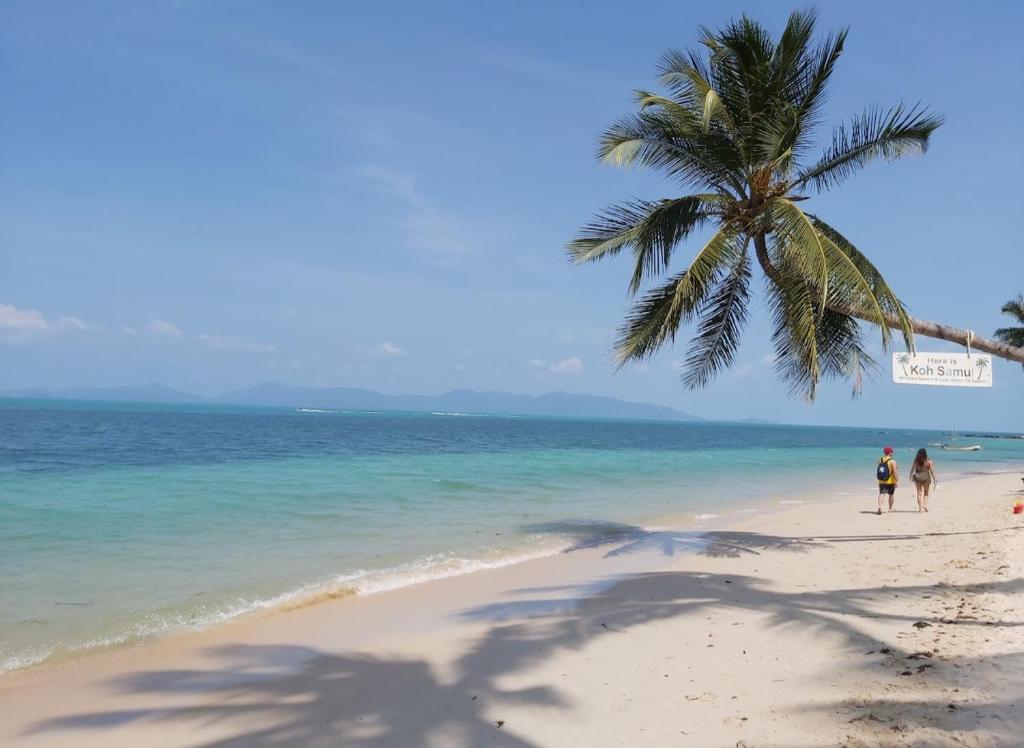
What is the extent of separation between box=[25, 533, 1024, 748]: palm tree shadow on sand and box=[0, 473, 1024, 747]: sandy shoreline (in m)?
0.02

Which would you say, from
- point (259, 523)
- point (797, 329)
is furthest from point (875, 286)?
point (259, 523)

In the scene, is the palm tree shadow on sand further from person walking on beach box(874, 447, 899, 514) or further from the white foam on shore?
person walking on beach box(874, 447, 899, 514)

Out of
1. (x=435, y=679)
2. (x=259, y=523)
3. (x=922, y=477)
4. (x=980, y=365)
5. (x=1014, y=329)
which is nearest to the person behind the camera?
(x=435, y=679)

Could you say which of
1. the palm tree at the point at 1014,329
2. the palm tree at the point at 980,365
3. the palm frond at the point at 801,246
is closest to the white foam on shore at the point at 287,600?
the palm frond at the point at 801,246

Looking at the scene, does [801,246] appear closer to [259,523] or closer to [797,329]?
[797,329]

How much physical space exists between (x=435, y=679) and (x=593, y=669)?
121cm

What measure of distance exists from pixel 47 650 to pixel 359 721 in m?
3.51

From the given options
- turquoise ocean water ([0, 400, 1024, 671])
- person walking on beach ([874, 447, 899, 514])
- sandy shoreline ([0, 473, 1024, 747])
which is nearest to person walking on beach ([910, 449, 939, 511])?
person walking on beach ([874, 447, 899, 514])

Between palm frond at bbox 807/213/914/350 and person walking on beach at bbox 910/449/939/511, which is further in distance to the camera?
person walking on beach at bbox 910/449/939/511

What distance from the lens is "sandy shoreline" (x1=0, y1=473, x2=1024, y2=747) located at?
13.2 ft

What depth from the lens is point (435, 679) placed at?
518 centimetres

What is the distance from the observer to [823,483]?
79.5ft

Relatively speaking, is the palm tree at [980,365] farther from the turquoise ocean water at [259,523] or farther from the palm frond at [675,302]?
the turquoise ocean water at [259,523]

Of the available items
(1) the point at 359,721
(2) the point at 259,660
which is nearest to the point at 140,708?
(2) the point at 259,660
